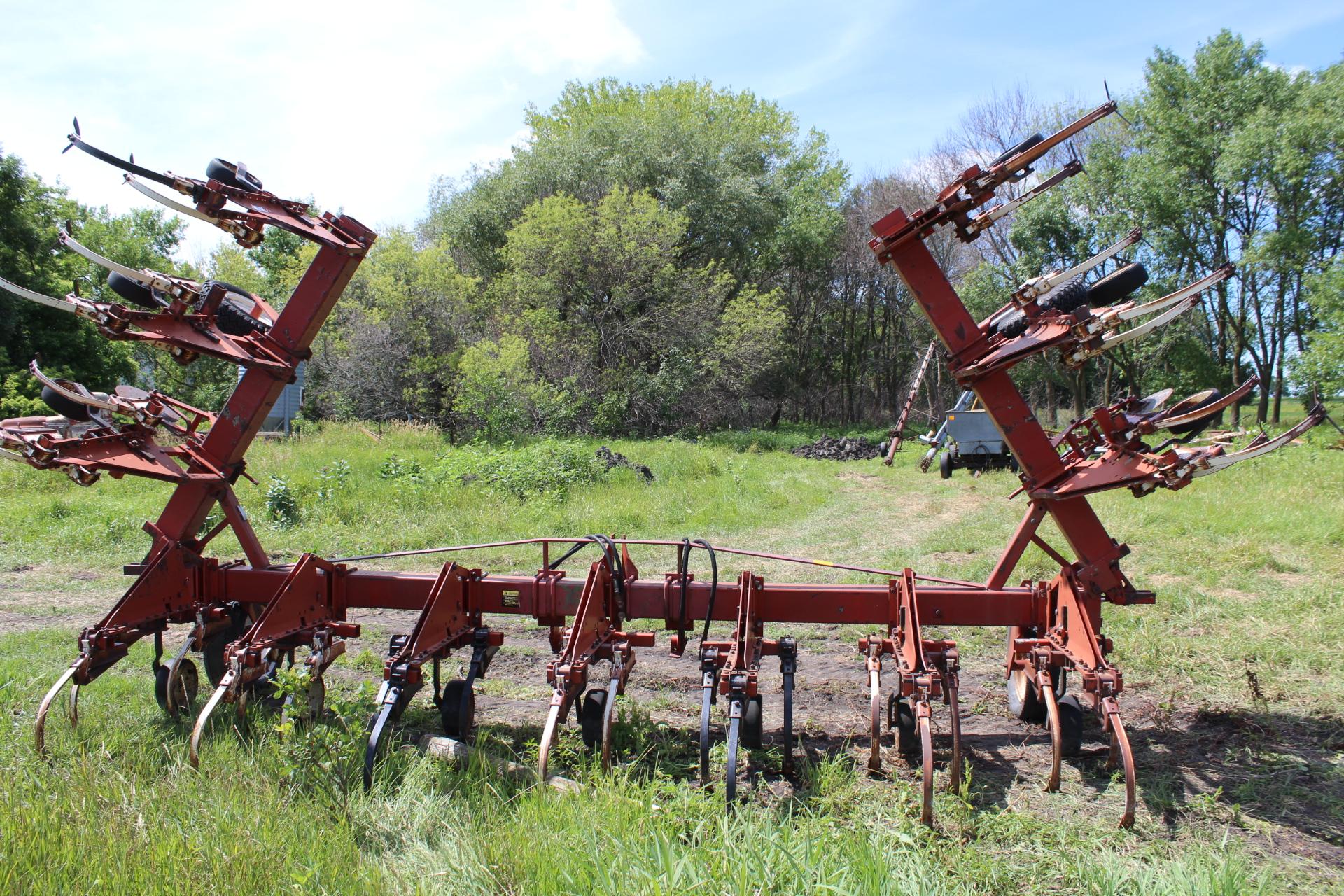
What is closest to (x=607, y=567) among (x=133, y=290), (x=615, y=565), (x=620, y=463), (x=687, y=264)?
(x=615, y=565)

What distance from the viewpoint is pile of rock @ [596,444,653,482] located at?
14.4m

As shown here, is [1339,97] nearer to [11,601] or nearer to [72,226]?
[11,601]

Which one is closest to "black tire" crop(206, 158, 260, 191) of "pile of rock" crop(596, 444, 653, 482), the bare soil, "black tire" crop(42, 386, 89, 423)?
"black tire" crop(42, 386, 89, 423)

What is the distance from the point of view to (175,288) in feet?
13.9

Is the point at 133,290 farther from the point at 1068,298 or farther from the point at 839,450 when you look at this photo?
the point at 839,450

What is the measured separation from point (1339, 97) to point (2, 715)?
79.1 feet

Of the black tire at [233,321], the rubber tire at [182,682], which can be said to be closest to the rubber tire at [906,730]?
the rubber tire at [182,682]

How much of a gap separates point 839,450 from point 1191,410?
62.3 ft

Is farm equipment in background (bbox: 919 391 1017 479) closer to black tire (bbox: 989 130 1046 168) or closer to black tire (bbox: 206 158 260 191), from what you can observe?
black tire (bbox: 989 130 1046 168)

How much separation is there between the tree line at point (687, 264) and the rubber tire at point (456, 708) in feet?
54.9

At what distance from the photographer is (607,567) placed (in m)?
4.31

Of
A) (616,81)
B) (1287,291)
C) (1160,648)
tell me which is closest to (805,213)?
(616,81)

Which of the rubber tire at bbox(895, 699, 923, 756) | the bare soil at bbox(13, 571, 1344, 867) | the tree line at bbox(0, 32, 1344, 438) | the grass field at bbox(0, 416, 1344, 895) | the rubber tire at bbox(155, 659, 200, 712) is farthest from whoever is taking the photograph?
the tree line at bbox(0, 32, 1344, 438)

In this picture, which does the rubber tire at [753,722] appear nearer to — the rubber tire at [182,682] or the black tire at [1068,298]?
the black tire at [1068,298]
